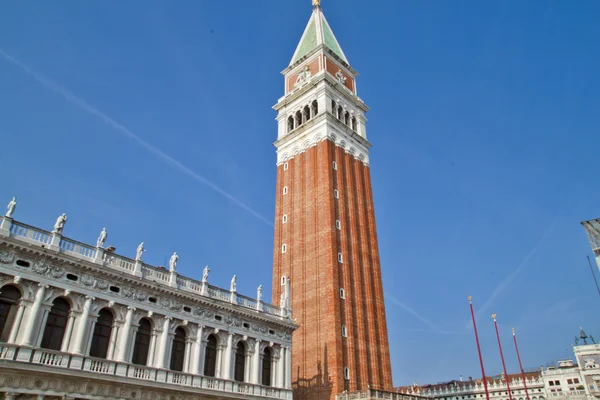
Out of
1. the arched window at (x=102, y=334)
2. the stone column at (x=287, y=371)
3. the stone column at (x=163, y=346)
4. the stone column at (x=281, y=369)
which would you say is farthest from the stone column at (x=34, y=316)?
the stone column at (x=287, y=371)

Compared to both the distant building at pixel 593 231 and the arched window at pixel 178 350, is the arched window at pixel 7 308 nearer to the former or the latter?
the arched window at pixel 178 350

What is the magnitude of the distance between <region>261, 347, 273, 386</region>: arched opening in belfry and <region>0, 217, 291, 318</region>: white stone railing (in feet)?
8.96

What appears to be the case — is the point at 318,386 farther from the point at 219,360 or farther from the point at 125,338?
the point at 125,338

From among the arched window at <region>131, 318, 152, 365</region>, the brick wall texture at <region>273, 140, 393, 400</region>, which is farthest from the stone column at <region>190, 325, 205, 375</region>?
the brick wall texture at <region>273, 140, 393, 400</region>

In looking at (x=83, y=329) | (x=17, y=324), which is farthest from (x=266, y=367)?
(x=17, y=324)

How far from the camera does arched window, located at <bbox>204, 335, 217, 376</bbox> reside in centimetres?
2840

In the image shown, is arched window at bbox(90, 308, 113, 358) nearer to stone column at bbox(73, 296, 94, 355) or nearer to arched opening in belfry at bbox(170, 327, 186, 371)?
stone column at bbox(73, 296, 94, 355)

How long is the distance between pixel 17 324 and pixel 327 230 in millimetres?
29197

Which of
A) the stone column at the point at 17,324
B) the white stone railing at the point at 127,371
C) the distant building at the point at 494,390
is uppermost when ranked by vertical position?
the distant building at the point at 494,390

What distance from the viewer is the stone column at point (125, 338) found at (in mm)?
24156

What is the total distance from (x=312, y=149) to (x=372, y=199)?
9.40m

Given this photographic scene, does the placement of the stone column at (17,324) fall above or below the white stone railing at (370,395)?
above

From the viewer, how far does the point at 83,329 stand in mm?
23062

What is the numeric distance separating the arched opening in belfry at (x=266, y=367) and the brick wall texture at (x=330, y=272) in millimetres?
8383
